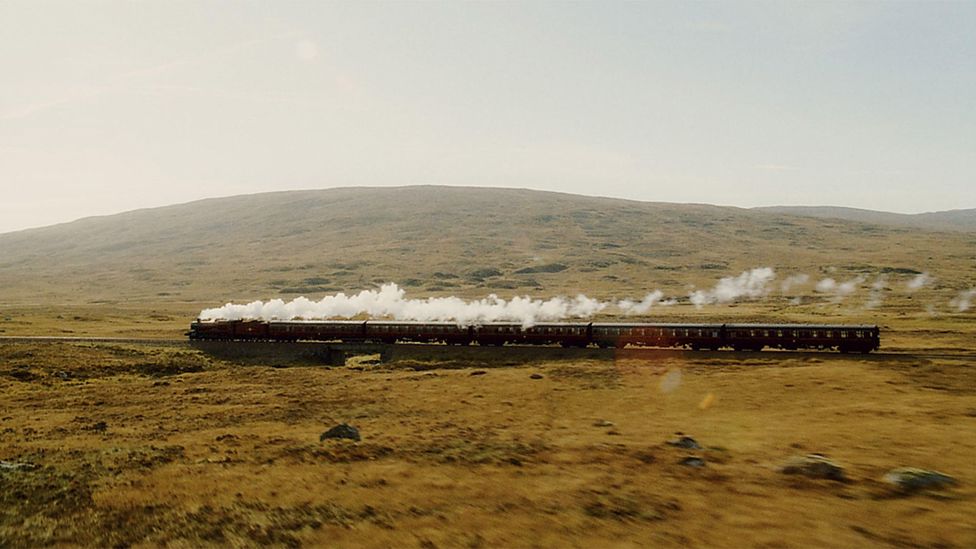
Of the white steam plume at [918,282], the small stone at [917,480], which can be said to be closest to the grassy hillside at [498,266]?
the white steam plume at [918,282]

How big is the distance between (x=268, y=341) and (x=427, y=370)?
A: 18.8 meters

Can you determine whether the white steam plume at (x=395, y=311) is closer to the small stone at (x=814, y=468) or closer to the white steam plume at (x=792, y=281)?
the small stone at (x=814, y=468)

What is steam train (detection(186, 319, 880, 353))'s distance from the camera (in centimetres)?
4284

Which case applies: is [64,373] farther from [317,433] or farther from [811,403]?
[811,403]

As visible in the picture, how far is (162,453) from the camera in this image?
21078mm

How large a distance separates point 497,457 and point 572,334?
92.0ft

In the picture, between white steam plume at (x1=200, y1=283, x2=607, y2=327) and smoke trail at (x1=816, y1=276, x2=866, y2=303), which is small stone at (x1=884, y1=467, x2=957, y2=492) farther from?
smoke trail at (x1=816, y1=276, x2=866, y2=303)

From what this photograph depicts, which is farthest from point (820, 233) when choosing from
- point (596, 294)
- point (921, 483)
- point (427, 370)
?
point (921, 483)

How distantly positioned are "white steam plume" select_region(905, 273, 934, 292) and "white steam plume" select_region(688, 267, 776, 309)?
975 inches

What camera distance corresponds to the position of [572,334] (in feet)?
155

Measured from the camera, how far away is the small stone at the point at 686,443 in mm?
20859

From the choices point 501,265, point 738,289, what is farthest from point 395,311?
point 501,265

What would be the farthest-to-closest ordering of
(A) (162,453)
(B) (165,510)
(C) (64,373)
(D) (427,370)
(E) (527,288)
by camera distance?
(E) (527,288) < (D) (427,370) < (C) (64,373) < (A) (162,453) < (B) (165,510)

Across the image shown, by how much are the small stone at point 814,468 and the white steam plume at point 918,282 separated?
112038 millimetres
